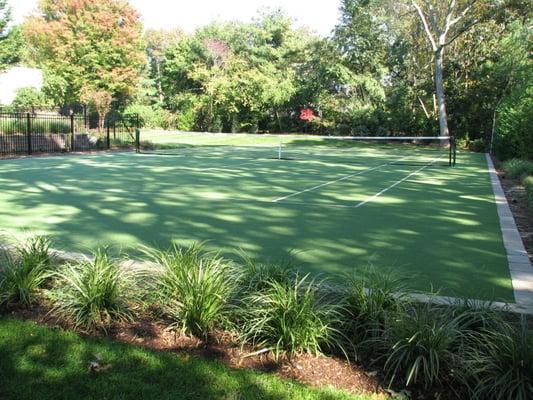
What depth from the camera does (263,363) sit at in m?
3.52

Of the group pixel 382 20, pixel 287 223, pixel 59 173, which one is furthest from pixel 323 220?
pixel 382 20

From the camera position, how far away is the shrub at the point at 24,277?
4277 millimetres

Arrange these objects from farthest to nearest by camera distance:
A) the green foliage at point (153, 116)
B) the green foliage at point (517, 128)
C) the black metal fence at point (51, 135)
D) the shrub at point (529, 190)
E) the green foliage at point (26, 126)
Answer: the green foliage at point (153, 116), the green foliage at point (26, 126), the black metal fence at point (51, 135), the green foliage at point (517, 128), the shrub at point (529, 190)

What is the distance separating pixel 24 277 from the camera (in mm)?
4426

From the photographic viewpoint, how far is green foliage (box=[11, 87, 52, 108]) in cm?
3631

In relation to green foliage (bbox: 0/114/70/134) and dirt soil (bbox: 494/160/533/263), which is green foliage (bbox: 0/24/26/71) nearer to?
green foliage (bbox: 0/114/70/134)

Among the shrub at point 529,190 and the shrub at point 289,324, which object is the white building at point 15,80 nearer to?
the shrub at point 529,190

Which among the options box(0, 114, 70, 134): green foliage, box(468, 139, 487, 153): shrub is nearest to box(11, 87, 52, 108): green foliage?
box(0, 114, 70, 134): green foliage

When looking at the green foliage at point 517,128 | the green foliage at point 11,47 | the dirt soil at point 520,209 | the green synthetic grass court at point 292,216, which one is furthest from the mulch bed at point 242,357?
the green foliage at point 11,47

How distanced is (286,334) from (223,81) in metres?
46.1

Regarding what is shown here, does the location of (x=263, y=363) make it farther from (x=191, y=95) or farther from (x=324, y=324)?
(x=191, y=95)

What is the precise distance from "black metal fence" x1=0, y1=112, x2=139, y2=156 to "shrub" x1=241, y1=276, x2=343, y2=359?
20.9 metres

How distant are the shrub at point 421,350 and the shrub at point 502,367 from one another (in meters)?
0.14

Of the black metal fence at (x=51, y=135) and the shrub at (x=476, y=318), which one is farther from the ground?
the black metal fence at (x=51, y=135)
